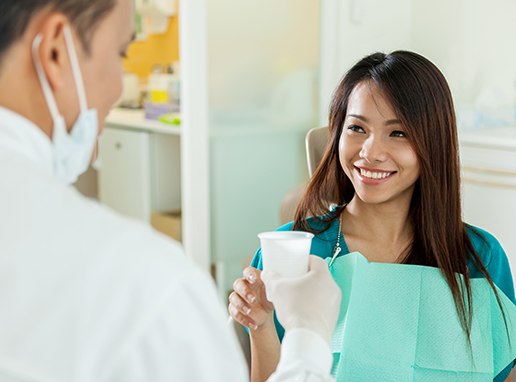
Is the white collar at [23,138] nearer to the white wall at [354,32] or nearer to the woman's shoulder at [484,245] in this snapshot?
the woman's shoulder at [484,245]

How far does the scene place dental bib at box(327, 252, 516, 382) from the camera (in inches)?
55.6

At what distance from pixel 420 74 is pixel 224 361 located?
0.90 metres

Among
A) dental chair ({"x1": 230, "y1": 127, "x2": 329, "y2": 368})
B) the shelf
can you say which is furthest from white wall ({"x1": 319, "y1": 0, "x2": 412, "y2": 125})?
dental chair ({"x1": 230, "y1": 127, "x2": 329, "y2": 368})

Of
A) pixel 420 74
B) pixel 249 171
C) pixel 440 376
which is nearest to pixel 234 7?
pixel 249 171

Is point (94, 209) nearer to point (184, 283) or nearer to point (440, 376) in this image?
point (184, 283)

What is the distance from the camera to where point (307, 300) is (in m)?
1.09

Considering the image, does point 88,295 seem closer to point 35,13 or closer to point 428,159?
point 35,13

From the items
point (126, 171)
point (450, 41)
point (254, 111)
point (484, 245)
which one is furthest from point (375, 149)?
point (126, 171)

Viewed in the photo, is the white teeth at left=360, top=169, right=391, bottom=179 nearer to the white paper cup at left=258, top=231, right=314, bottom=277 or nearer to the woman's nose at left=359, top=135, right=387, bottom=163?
the woman's nose at left=359, top=135, right=387, bottom=163

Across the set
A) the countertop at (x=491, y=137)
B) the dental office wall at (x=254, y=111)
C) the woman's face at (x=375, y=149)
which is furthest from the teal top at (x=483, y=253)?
the dental office wall at (x=254, y=111)

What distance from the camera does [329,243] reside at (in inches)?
61.5

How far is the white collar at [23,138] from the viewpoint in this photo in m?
0.75

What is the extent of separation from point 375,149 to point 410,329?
34cm

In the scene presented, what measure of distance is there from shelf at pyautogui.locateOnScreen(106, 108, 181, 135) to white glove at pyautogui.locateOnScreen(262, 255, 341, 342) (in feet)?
7.82
